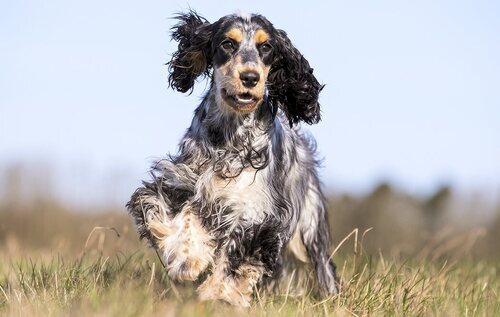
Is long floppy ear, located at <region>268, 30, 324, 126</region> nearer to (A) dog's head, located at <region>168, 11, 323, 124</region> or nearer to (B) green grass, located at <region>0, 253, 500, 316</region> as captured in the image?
(A) dog's head, located at <region>168, 11, 323, 124</region>

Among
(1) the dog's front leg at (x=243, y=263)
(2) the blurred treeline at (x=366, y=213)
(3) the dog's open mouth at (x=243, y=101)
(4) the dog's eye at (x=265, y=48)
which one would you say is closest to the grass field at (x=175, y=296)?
(1) the dog's front leg at (x=243, y=263)

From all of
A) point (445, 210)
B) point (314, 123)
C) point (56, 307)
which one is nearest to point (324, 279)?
point (314, 123)

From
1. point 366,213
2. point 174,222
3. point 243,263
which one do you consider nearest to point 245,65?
point 174,222

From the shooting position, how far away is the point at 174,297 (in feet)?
13.5

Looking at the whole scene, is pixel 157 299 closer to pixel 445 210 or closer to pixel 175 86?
pixel 175 86

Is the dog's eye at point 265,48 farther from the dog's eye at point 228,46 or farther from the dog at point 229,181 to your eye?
the dog's eye at point 228,46

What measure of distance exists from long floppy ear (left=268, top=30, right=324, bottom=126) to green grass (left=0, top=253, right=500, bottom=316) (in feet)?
3.13

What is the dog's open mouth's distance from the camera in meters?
4.38

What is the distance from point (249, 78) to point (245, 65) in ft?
0.25

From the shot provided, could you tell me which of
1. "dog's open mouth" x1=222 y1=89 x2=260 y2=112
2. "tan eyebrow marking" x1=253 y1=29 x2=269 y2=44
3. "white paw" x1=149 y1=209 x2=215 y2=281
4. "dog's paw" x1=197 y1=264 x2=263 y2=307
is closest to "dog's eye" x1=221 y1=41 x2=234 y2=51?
"tan eyebrow marking" x1=253 y1=29 x2=269 y2=44

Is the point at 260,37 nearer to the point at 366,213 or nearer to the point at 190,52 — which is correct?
the point at 190,52

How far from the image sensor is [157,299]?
3934 millimetres

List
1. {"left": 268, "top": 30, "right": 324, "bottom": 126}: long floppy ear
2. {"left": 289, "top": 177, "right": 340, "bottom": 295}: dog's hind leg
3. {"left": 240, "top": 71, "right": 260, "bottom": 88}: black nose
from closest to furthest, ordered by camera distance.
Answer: {"left": 240, "top": 71, "right": 260, "bottom": 88}: black nose, {"left": 268, "top": 30, "right": 324, "bottom": 126}: long floppy ear, {"left": 289, "top": 177, "right": 340, "bottom": 295}: dog's hind leg

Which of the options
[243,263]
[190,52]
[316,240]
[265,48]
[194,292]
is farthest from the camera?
[316,240]
